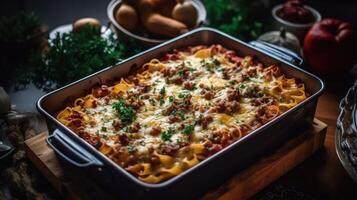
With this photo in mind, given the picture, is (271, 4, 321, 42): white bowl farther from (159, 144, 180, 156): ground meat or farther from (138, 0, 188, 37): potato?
(159, 144, 180, 156): ground meat

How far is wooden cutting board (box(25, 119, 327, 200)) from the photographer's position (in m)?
1.89

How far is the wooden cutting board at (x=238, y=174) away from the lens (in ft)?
6.19

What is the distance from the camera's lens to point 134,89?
88.2 inches

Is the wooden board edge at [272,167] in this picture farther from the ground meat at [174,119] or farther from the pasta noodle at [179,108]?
the ground meat at [174,119]

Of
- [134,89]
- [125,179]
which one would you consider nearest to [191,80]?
[134,89]

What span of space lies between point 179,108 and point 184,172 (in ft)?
1.60

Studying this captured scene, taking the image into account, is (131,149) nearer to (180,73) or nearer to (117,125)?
(117,125)

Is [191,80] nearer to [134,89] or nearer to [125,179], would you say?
[134,89]

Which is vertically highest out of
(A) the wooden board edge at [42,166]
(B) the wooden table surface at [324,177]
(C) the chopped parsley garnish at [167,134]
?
(C) the chopped parsley garnish at [167,134]

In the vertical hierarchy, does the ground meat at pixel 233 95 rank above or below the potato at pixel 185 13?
below

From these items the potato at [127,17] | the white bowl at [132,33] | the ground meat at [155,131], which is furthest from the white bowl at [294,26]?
the ground meat at [155,131]

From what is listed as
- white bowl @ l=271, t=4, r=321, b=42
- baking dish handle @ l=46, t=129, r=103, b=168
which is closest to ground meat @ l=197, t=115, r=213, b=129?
baking dish handle @ l=46, t=129, r=103, b=168

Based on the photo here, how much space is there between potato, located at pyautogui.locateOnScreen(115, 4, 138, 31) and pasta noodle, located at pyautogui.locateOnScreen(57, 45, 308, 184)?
38 cm

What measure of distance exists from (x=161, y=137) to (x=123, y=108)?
24 centimetres
